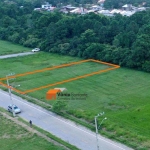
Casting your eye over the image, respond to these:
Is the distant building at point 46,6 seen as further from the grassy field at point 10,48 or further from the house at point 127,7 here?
the grassy field at point 10,48

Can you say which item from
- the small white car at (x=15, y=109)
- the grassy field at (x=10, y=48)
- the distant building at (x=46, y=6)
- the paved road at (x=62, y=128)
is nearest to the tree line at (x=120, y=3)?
the distant building at (x=46, y=6)

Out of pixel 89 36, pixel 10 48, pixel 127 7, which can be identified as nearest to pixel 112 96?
pixel 89 36

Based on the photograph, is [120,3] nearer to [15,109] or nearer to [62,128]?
[15,109]

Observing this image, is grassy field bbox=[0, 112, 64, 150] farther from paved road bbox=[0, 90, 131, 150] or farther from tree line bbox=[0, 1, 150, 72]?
tree line bbox=[0, 1, 150, 72]

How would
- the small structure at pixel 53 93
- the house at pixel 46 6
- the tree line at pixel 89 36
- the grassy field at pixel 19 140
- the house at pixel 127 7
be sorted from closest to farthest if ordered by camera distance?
the grassy field at pixel 19 140 < the small structure at pixel 53 93 < the tree line at pixel 89 36 < the house at pixel 127 7 < the house at pixel 46 6

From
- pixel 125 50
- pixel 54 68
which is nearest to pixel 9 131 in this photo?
pixel 54 68

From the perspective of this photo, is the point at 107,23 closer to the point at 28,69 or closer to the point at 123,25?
the point at 123,25
